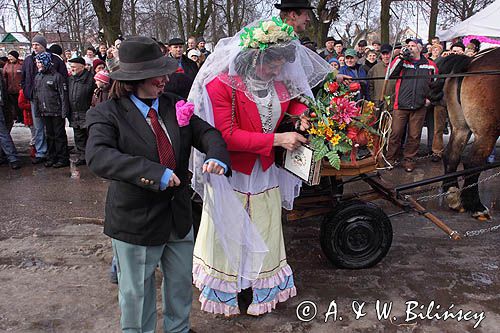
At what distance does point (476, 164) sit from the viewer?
5191 mm

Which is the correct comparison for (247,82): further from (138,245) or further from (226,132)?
(138,245)

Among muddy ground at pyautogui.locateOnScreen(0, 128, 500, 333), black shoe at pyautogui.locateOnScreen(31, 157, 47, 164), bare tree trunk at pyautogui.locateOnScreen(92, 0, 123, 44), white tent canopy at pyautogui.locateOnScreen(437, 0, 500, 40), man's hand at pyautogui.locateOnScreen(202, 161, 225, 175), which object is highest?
bare tree trunk at pyautogui.locateOnScreen(92, 0, 123, 44)

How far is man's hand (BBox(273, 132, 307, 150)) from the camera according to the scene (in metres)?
3.04

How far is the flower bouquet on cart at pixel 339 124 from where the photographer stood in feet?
10.2

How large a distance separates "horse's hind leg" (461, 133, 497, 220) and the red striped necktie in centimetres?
379

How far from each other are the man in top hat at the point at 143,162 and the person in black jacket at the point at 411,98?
5241 millimetres

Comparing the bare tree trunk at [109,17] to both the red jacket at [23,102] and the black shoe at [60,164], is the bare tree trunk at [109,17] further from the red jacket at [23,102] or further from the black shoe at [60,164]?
the black shoe at [60,164]

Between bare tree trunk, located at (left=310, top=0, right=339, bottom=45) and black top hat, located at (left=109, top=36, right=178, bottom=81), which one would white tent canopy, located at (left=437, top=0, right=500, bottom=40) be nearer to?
bare tree trunk, located at (left=310, top=0, right=339, bottom=45)

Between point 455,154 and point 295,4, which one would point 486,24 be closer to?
point 455,154

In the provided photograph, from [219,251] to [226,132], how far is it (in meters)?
0.83

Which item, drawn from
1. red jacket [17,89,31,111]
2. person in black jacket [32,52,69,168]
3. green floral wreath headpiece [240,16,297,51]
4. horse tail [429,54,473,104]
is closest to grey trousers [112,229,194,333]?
green floral wreath headpiece [240,16,297,51]

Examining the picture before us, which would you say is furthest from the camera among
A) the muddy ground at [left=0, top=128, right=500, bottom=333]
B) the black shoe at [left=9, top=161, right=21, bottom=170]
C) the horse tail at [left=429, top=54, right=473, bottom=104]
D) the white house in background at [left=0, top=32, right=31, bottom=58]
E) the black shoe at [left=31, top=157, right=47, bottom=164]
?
the white house in background at [left=0, top=32, right=31, bottom=58]

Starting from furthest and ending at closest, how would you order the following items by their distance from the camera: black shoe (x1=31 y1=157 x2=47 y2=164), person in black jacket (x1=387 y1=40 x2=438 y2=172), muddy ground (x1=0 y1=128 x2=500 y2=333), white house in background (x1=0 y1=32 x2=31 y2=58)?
1. white house in background (x1=0 y1=32 x2=31 y2=58)
2. black shoe (x1=31 y1=157 x2=47 y2=164)
3. person in black jacket (x1=387 y1=40 x2=438 y2=172)
4. muddy ground (x1=0 y1=128 x2=500 y2=333)

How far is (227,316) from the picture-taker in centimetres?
331
